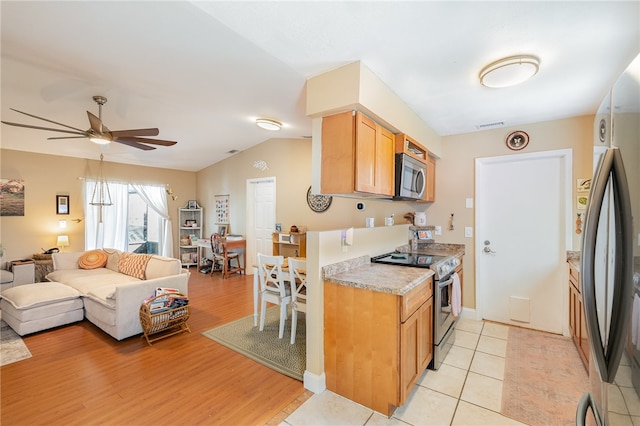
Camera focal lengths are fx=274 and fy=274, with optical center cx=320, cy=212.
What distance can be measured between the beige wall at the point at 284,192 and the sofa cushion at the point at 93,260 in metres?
2.45

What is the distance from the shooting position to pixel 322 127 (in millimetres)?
2244

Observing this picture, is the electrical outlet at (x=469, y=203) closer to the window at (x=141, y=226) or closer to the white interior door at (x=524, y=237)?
→ the white interior door at (x=524, y=237)

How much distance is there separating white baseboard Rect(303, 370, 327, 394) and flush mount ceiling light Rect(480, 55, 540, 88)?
8.58 feet

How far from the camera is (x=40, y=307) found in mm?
3098

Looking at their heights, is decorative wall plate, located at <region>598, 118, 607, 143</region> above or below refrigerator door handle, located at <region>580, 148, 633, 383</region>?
above

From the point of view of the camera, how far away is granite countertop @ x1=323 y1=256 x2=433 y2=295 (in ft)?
6.06

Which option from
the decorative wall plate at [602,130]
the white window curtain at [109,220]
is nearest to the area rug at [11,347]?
the white window curtain at [109,220]

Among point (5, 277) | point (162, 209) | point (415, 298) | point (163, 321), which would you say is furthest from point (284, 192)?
point (5, 277)

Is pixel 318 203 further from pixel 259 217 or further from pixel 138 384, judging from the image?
pixel 138 384

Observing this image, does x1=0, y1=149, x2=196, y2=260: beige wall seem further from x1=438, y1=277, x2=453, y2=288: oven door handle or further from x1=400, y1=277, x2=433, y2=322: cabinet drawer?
x1=438, y1=277, x2=453, y2=288: oven door handle

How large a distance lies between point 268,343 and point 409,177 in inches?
89.9

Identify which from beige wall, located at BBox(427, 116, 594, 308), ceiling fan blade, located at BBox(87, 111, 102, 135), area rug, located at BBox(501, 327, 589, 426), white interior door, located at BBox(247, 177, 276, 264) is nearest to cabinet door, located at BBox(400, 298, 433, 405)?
area rug, located at BBox(501, 327, 589, 426)

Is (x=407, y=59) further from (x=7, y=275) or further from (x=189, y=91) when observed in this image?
(x=7, y=275)

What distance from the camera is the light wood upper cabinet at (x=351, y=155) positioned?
2062 millimetres
